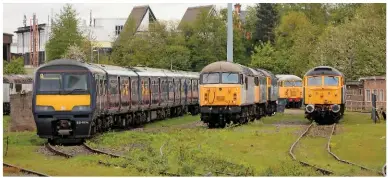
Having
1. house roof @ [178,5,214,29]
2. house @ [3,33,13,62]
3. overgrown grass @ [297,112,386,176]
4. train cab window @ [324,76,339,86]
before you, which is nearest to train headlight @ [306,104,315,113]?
train cab window @ [324,76,339,86]

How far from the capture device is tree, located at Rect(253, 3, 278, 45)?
84.8m

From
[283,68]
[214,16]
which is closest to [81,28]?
[214,16]

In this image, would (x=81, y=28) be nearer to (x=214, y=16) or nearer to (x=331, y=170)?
(x=214, y=16)

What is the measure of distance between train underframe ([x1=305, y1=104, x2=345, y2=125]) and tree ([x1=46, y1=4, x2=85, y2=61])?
37.4m

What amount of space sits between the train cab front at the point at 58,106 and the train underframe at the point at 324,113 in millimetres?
12903

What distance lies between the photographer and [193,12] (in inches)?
3137

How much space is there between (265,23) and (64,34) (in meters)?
25.0

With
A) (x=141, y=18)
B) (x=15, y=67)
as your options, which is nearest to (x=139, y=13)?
(x=141, y=18)

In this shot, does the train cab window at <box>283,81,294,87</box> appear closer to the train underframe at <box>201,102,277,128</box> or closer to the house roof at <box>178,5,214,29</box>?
the house roof at <box>178,5,214,29</box>

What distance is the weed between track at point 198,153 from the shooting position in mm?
16500

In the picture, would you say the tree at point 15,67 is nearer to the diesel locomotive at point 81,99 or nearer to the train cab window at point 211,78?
the diesel locomotive at point 81,99

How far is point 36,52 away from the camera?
74.3 meters

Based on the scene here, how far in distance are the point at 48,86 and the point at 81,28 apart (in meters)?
55.1

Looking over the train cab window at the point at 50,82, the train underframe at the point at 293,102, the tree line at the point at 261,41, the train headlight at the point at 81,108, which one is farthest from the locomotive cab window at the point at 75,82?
the train underframe at the point at 293,102
